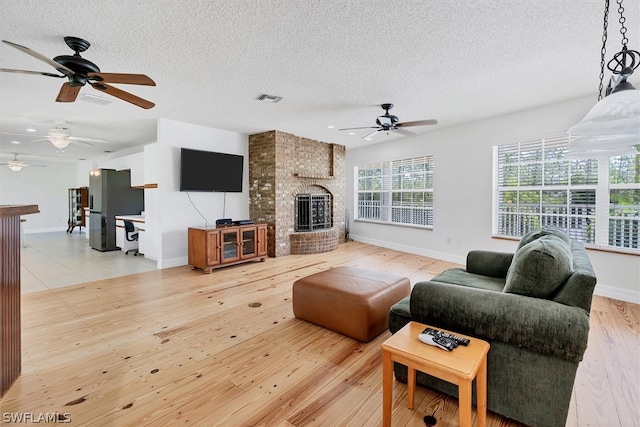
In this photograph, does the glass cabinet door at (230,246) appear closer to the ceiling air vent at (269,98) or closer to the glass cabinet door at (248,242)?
the glass cabinet door at (248,242)

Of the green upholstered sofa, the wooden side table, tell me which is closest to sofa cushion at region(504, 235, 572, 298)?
the green upholstered sofa

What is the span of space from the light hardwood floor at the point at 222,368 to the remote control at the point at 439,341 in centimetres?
52

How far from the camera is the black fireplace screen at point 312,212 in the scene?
21.0 feet

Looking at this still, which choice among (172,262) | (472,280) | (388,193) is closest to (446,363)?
(472,280)

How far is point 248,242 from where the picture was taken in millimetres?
5281

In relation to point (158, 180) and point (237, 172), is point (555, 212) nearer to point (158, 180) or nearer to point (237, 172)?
point (237, 172)

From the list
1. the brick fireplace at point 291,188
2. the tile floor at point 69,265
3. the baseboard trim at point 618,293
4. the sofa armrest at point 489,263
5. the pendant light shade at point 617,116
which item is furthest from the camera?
the brick fireplace at point 291,188

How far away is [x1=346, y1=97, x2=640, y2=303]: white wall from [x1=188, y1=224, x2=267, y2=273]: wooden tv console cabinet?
3.20 m

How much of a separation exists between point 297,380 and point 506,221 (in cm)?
443

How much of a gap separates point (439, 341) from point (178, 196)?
491cm

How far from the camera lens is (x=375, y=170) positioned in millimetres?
7207

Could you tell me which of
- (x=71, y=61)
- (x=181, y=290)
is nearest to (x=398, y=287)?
(x=181, y=290)

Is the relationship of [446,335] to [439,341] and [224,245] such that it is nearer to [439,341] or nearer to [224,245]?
[439,341]

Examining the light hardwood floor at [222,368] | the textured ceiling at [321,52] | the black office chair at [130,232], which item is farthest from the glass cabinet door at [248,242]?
the black office chair at [130,232]
